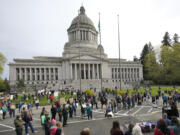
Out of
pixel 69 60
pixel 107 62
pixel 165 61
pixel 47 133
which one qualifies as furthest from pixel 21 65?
pixel 47 133

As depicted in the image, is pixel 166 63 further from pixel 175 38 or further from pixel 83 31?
pixel 83 31

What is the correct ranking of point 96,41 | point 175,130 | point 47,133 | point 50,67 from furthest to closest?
point 96,41 → point 50,67 → point 47,133 → point 175,130

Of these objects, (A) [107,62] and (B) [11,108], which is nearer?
(B) [11,108]

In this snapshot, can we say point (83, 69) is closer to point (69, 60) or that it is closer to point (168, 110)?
point (69, 60)

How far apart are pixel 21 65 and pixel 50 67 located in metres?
11.9

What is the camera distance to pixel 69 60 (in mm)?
69125

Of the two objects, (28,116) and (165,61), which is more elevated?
(165,61)

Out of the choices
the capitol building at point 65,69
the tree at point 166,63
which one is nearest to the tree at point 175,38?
the tree at point 166,63

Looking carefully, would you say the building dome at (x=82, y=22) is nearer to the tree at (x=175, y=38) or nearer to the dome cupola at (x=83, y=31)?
the dome cupola at (x=83, y=31)

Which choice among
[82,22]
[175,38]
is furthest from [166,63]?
[82,22]

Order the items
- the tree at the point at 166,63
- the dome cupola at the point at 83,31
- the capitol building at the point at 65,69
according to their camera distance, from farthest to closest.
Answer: the dome cupola at the point at 83,31
the capitol building at the point at 65,69
the tree at the point at 166,63

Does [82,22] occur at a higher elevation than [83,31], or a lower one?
higher

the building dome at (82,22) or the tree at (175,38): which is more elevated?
the building dome at (82,22)

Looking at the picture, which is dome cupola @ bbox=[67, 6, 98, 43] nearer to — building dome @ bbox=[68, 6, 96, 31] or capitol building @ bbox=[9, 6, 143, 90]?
building dome @ bbox=[68, 6, 96, 31]
